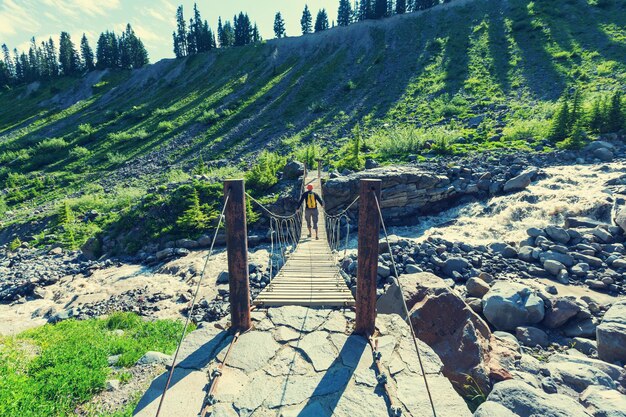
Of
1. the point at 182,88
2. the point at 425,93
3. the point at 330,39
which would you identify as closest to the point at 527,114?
the point at 425,93

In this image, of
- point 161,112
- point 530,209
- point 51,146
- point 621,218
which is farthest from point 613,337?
point 51,146

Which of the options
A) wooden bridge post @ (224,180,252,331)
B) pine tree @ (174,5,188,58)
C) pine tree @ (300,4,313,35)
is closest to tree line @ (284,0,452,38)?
pine tree @ (300,4,313,35)

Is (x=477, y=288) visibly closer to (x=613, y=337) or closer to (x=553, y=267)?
(x=553, y=267)

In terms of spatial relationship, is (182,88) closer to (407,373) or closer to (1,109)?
(1,109)

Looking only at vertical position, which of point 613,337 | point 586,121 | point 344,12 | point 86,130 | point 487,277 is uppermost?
point 344,12

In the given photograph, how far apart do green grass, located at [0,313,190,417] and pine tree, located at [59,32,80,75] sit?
84325 millimetres

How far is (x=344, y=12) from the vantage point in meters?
61.2

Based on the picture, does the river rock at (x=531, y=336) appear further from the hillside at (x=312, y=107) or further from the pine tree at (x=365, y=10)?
the pine tree at (x=365, y=10)

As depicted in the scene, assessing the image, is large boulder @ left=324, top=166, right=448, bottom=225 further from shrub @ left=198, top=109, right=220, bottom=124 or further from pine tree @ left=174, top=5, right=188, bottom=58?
pine tree @ left=174, top=5, right=188, bottom=58

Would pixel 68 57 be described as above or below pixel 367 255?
above

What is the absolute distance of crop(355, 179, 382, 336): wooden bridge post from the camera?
3072 millimetres

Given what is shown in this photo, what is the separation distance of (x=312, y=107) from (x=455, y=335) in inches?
1226

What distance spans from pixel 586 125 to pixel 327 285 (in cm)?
1819

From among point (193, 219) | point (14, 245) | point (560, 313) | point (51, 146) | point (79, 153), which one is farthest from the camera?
point (51, 146)
